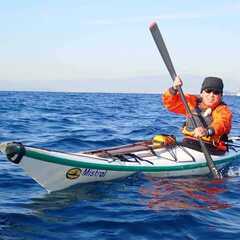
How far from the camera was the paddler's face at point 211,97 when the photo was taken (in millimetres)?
9352

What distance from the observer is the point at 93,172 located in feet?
25.6

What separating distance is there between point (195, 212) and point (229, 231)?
29.7 inches

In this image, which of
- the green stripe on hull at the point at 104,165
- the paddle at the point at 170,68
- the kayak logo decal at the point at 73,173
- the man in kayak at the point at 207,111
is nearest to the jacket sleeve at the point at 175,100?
the man in kayak at the point at 207,111

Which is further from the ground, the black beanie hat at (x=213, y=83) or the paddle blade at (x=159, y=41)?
the paddle blade at (x=159, y=41)

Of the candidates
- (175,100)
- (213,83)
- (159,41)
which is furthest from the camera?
(175,100)

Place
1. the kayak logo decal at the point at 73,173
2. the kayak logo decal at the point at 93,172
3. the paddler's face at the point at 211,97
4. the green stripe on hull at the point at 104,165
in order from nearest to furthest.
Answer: the green stripe on hull at the point at 104,165 → the kayak logo decal at the point at 73,173 → the kayak logo decal at the point at 93,172 → the paddler's face at the point at 211,97

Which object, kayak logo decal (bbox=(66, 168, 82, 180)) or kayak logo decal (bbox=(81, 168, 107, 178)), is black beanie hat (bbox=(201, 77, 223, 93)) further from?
kayak logo decal (bbox=(66, 168, 82, 180))

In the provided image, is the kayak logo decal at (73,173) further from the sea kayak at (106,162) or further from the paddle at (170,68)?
the paddle at (170,68)

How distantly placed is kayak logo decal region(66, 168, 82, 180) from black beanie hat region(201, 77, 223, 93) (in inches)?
126

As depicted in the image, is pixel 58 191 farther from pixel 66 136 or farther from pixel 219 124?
pixel 66 136

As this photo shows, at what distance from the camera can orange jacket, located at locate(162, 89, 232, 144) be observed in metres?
9.23

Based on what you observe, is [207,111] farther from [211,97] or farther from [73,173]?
[73,173]

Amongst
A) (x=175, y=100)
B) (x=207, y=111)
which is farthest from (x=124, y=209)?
(x=175, y=100)

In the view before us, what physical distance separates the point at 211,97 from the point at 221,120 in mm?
502
